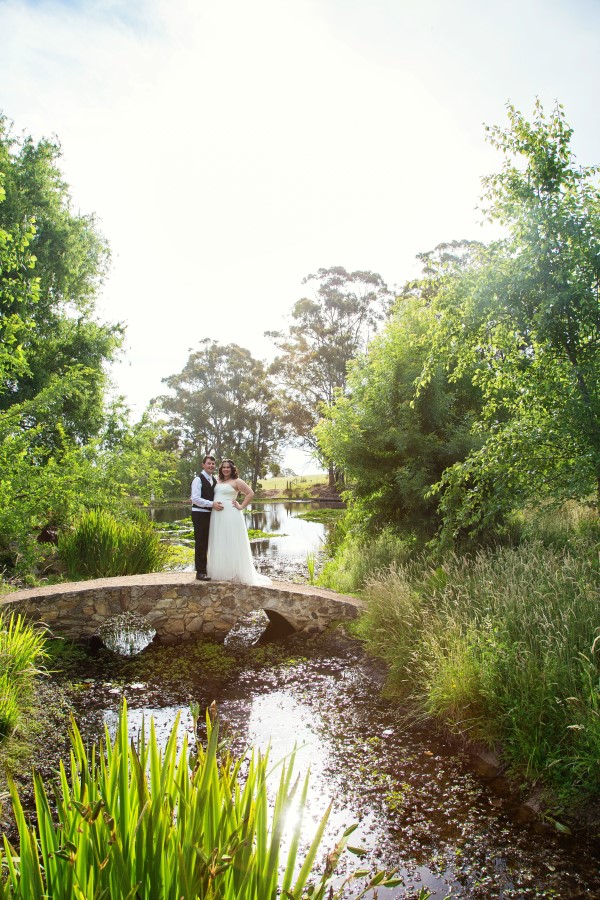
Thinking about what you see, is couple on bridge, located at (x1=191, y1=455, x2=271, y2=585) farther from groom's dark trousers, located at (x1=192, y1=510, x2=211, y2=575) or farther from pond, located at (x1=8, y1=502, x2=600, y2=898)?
pond, located at (x1=8, y1=502, x2=600, y2=898)

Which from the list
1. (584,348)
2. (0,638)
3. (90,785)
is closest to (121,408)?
(0,638)

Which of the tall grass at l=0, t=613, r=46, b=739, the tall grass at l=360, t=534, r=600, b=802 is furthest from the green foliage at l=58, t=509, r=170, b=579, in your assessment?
the tall grass at l=360, t=534, r=600, b=802

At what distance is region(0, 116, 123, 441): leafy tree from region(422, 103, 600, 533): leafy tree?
13.9m

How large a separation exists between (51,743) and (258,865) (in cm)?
461

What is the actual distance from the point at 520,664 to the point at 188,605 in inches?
222

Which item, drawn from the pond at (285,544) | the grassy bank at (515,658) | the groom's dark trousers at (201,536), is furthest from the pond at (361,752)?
the pond at (285,544)

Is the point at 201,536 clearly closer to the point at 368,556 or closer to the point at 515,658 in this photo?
the point at 368,556

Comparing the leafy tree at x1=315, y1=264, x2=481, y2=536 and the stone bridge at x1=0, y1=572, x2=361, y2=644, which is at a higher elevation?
the leafy tree at x1=315, y1=264, x2=481, y2=536

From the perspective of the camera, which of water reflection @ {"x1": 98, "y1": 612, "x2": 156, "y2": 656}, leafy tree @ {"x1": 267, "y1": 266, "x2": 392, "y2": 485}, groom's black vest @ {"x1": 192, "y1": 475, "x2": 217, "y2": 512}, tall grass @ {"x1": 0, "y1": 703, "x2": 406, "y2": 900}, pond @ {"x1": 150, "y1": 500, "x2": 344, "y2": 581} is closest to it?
tall grass @ {"x1": 0, "y1": 703, "x2": 406, "y2": 900}

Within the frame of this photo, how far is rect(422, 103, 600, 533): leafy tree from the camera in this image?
19.1 ft

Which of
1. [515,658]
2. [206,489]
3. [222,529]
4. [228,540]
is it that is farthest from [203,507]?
[515,658]

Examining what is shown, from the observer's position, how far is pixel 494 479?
22.3ft

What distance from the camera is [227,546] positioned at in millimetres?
10016

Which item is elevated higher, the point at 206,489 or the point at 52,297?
the point at 52,297
